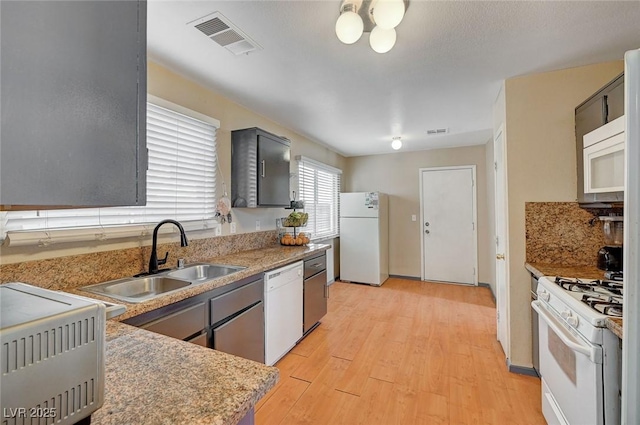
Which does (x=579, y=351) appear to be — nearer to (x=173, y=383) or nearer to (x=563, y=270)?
(x=563, y=270)

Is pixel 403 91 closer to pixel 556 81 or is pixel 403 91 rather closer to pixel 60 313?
pixel 556 81

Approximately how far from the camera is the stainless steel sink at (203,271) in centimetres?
212

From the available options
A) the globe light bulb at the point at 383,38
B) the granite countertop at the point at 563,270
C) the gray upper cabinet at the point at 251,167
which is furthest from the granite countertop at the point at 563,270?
the gray upper cabinet at the point at 251,167

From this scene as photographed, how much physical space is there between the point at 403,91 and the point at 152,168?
2151 mm

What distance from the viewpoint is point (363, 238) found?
4.84 m

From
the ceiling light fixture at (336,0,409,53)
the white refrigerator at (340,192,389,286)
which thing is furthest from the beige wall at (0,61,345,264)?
the ceiling light fixture at (336,0,409,53)

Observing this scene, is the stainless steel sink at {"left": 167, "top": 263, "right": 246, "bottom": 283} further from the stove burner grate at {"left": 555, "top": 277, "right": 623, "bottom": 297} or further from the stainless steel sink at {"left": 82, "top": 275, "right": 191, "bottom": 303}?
the stove burner grate at {"left": 555, "top": 277, "right": 623, "bottom": 297}

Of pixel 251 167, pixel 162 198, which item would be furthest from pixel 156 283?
pixel 251 167

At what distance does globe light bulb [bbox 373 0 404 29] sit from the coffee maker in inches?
76.4

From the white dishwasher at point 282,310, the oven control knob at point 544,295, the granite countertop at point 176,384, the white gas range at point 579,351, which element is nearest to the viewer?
the granite countertop at point 176,384

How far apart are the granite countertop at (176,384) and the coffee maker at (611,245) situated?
7.48 ft

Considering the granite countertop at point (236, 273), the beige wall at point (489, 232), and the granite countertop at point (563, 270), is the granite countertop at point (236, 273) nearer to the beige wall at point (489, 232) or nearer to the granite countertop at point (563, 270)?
the granite countertop at point (563, 270)

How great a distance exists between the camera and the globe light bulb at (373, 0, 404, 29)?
128 centimetres

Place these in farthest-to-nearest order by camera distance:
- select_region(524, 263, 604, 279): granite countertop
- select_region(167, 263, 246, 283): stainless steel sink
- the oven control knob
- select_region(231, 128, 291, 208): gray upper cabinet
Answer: select_region(231, 128, 291, 208): gray upper cabinet < select_region(167, 263, 246, 283): stainless steel sink < select_region(524, 263, 604, 279): granite countertop < the oven control knob
